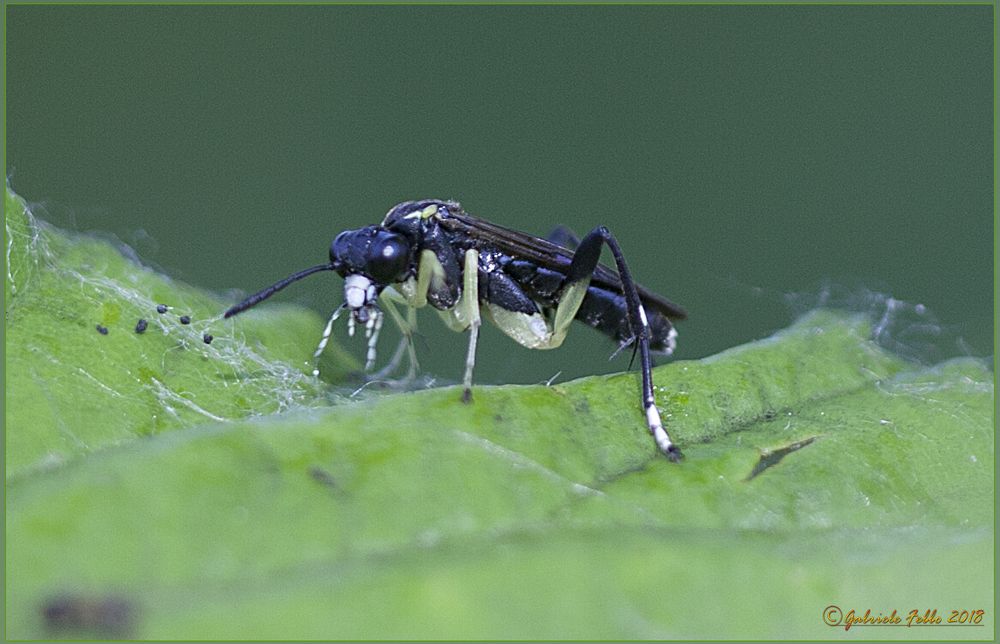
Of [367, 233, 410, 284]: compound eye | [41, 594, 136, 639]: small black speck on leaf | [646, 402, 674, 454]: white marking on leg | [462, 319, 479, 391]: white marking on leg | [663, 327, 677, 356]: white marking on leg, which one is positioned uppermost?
[41, 594, 136, 639]: small black speck on leaf

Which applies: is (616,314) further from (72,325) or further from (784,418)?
(72,325)

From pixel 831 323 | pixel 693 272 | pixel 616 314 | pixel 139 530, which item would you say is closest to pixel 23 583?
pixel 139 530

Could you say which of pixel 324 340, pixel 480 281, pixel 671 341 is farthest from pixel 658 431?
pixel 671 341

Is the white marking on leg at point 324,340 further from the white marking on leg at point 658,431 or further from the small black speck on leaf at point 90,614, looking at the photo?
the small black speck on leaf at point 90,614

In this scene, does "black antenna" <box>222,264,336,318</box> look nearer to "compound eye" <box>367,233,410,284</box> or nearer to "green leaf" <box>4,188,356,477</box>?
"green leaf" <box>4,188,356,477</box>

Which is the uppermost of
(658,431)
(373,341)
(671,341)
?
(658,431)

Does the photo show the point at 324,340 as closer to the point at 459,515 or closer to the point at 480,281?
the point at 480,281

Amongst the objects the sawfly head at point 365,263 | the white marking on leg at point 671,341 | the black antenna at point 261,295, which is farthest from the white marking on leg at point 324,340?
the white marking on leg at point 671,341

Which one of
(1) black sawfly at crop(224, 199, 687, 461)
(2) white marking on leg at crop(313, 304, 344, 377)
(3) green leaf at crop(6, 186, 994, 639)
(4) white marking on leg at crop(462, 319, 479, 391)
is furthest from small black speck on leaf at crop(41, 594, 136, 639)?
(1) black sawfly at crop(224, 199, 687, 461)
